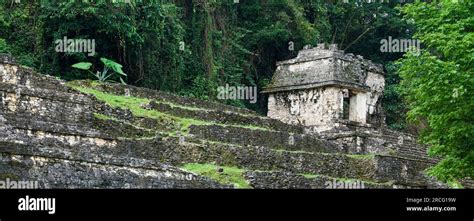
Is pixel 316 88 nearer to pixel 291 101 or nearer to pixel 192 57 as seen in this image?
pixel 291 101

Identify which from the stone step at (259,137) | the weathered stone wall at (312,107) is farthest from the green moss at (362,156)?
the weathered stone wall at (312,107)

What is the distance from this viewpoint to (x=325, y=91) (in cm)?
3875

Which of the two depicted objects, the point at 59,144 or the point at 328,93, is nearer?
the point at 59,144

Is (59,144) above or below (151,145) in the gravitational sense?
above

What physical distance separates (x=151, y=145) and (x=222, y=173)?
201 centimetres

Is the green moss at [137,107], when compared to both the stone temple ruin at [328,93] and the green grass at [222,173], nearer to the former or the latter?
the green grass at [222,173]

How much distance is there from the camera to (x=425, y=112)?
2438 centimetres

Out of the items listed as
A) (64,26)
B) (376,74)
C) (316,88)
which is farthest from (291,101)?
(64,26)

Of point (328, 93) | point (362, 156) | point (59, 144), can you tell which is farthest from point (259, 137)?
point (59, 144)

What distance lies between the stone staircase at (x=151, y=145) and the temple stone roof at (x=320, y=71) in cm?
296

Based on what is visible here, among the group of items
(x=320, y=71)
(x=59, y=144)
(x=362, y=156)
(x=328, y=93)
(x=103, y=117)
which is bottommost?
(x=362, y=156)

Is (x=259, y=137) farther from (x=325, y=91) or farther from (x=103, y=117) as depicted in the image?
(x=325, y=91)

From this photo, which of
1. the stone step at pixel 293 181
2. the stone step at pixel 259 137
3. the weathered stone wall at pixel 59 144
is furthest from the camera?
the stone step at pixel 259 137

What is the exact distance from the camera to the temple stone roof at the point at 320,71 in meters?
38.8
